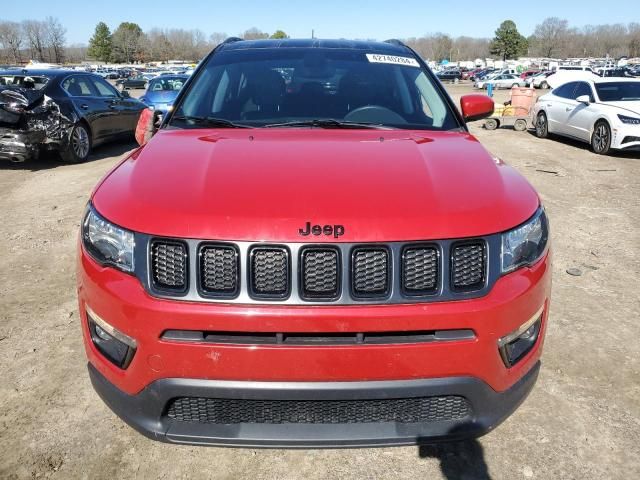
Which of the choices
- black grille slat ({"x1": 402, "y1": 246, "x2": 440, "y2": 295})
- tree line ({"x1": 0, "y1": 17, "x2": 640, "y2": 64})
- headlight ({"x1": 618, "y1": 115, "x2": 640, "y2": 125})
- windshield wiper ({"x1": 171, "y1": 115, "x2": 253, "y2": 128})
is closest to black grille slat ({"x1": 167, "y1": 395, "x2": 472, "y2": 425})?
black grille slat ({"x1": 402, "y1": 246, "x2": 440, "y2": 295})

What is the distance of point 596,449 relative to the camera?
2.38 m

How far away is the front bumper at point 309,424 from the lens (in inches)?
71.3

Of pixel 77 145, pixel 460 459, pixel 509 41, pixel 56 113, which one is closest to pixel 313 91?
pixel 460 459

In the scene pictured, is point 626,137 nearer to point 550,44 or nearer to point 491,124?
point 491,124

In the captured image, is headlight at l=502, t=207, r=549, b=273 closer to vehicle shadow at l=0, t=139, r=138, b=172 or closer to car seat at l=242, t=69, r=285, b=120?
car seat at l=242, t=69, r=285, b=120

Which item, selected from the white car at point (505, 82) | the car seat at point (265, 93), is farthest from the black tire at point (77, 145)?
the white car at point (505, 82)

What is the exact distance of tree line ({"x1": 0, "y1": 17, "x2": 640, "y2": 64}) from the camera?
11225cm

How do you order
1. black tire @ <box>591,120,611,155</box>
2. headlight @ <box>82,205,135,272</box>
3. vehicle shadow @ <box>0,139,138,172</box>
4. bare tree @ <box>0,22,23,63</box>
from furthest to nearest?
bare tree @ <box>0,22,23,63</box> < black tire @ <box>591,120,611,155</box> < vehicle shadow @ <box>0,139,138,172</box> < headlight @ <box>82,205,135,272</box>

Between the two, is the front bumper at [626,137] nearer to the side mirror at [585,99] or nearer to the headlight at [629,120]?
the headlight at [629,120]

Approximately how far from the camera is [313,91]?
3.13m

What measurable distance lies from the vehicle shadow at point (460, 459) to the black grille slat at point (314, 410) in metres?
0.33

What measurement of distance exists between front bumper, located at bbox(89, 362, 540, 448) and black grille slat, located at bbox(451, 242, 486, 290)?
1.13ft

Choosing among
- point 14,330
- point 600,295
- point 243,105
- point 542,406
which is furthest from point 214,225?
point 600,295

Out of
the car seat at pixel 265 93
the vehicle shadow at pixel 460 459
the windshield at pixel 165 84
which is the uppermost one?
the windshield at pixel 165 84
